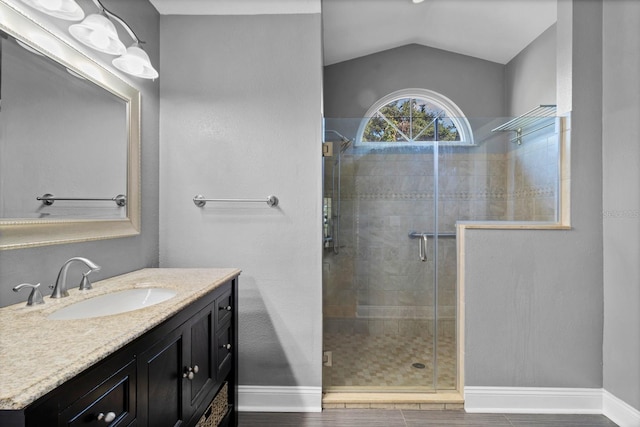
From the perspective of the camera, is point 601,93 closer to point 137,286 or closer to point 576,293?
point 576,293

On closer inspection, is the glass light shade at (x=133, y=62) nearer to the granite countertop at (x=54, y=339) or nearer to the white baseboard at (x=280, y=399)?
the granite countertop at (x=54, y=339)

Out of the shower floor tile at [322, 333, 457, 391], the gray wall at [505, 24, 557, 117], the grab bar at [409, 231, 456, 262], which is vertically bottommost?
the shower floor tile at [322, 333, 457, 391]

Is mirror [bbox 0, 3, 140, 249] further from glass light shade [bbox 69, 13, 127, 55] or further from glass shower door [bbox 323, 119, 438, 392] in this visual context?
glass shower door [bbox 323, 119, 438, 392]

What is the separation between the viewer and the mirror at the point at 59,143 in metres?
1.23

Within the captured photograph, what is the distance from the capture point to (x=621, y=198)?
210 centimetres

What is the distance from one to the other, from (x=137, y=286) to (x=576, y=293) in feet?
7.92

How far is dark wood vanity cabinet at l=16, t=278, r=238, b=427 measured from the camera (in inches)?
30.9

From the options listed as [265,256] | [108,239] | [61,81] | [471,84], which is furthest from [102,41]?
[471,84]

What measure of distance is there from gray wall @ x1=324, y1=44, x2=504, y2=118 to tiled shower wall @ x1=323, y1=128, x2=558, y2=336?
1396 mm

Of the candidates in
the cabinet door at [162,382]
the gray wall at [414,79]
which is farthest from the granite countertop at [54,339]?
the gray wall at [414,79]

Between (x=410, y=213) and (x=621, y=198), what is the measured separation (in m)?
1.16

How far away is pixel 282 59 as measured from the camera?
2271 millimetres

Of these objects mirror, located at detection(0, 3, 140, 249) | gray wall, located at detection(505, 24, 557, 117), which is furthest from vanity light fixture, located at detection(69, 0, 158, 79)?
gray wall, located at detection(505, 24, 557, 117)

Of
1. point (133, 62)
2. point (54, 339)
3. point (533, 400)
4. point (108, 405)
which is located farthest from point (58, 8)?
point (533, 400)
